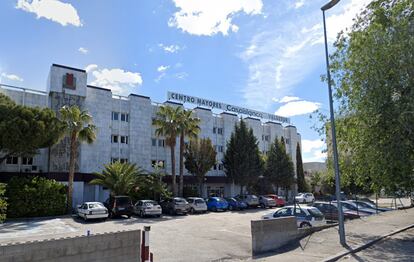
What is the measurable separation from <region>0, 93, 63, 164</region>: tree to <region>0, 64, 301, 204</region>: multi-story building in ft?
14.9

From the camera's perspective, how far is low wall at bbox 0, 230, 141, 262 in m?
7.18

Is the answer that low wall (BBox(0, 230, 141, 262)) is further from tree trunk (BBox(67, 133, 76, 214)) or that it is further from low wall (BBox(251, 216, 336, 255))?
tree trunk (BBox(67, 133, 76, 214))

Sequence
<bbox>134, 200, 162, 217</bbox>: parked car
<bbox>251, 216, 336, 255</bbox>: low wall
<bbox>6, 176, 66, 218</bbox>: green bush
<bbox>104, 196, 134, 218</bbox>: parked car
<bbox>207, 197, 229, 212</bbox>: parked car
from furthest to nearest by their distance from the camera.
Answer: <bbox>207, 197, 229, 212</bbox>: parked car → <bbox>134, 200, 162, 217</bbox>: parked car → <bbox>104, 196, 134, 218</bbox>: parked car → <bbox>6, 176, 66, 218</bbox>: green bush → <bbox>251, 216, 336, 255</bbox>: low wall

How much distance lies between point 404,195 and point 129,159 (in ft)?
100

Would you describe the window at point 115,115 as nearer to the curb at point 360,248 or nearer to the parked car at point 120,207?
the parked car at point 120,207

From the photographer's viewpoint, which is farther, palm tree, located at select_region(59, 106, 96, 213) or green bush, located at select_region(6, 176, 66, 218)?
palm tree, located at select_region(59, 106, 96, 213)

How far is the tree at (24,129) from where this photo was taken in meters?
28.9

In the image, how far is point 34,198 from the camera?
3011 cm

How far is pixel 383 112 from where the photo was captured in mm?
14164

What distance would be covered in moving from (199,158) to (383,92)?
30475 millimetres

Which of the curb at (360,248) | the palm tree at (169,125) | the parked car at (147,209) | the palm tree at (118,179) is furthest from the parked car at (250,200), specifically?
the curb at (360,248)

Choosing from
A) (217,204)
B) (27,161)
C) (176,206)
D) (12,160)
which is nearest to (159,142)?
(217,204)

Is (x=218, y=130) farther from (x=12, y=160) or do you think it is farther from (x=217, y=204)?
(x=12, y=160)

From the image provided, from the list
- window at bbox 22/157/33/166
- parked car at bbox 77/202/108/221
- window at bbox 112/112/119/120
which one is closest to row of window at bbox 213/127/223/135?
window at bbox 112/112/119/120
